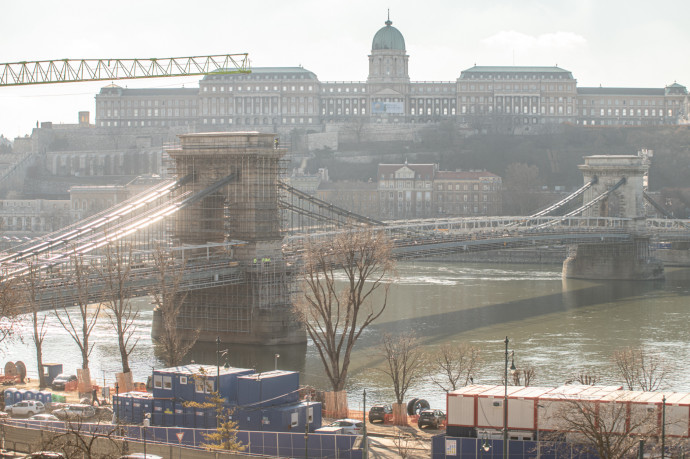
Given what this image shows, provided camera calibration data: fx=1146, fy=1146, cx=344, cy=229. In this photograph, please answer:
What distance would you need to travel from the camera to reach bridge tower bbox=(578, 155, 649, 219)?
7294 centimetres

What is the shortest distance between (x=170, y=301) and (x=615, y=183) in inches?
1799

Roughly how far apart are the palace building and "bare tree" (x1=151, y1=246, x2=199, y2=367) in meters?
97.5

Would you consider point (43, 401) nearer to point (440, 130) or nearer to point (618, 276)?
point (618, 276)

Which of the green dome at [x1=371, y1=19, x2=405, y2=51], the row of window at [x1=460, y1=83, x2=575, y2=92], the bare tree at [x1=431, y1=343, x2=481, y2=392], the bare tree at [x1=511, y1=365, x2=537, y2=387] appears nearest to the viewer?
the bare tree at [x1=511, y1=365, x2=537, y2=387]

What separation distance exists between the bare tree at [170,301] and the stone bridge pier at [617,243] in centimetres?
3634

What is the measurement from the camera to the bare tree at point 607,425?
19797mm

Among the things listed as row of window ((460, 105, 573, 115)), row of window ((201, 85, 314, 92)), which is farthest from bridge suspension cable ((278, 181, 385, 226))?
row of window ((201, 85, 314, 92))

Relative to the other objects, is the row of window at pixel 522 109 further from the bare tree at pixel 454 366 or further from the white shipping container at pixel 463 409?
the white shipping container at pixel 463 409

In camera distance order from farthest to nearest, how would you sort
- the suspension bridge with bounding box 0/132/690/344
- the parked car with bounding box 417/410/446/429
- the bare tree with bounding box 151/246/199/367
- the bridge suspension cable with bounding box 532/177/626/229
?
the bridge suspension cable with bounding box 532/177/626/229
the suspension bridge with bounding box 0/132/690/344
the bare tree with bounding box 151/246/199/367
the parked car with bounding box 417/410/446/429

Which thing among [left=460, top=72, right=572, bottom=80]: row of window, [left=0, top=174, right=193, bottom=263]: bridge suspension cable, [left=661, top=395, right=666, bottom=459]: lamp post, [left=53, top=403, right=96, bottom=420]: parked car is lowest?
[left=53, top=403, right=96, bottom=420]: parked car

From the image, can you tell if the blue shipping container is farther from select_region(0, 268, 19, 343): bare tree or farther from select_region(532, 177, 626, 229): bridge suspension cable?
select_region(532, 177, 626, 229): bridge suspension cable

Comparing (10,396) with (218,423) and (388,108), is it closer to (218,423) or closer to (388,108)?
(218,423)

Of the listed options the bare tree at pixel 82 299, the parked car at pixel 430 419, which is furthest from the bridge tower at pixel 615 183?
the parked car at pixel 430 419

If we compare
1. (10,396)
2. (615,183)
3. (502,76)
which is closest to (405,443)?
(10,396)
